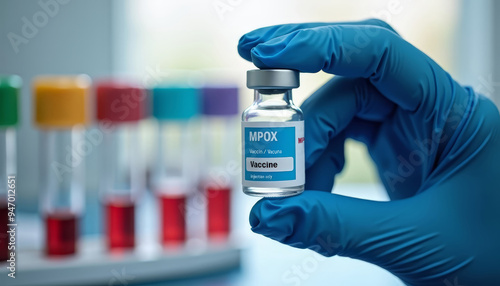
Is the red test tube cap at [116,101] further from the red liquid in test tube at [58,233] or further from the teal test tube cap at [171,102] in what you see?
the red liquid in test tube at [58,233]

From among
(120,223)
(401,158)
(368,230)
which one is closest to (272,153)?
(368,230)

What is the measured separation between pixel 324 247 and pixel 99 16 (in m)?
2.22

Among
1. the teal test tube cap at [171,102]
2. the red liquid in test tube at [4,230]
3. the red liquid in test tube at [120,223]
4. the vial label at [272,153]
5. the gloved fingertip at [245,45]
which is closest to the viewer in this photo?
the vial label at [272,153]

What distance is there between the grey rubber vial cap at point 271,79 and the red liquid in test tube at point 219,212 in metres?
0.77

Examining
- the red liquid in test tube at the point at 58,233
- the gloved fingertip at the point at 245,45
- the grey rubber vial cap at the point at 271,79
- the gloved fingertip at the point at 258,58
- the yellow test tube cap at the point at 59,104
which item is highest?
the gloved fingertip at the point at 245,45

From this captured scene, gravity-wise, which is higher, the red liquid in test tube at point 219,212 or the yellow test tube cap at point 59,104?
the yellow test tube cap at point 59,104

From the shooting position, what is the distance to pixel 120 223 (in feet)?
5.18

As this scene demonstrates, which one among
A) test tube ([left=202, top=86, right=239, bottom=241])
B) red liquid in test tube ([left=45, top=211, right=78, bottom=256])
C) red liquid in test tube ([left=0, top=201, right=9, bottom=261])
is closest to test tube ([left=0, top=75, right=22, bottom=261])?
red liquid in test tube ([left=0, top=201, right=9, bottom=261])

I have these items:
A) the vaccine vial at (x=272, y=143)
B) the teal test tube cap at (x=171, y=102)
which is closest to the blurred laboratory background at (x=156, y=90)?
the teal test tube cap at (x=171, y=102)

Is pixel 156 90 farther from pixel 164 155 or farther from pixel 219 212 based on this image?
pixel 219 212

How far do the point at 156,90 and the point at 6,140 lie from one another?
43cm

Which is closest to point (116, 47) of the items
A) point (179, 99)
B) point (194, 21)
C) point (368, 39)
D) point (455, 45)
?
point (194, 21)

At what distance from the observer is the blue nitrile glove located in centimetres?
101

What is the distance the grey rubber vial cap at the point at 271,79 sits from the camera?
96cm
